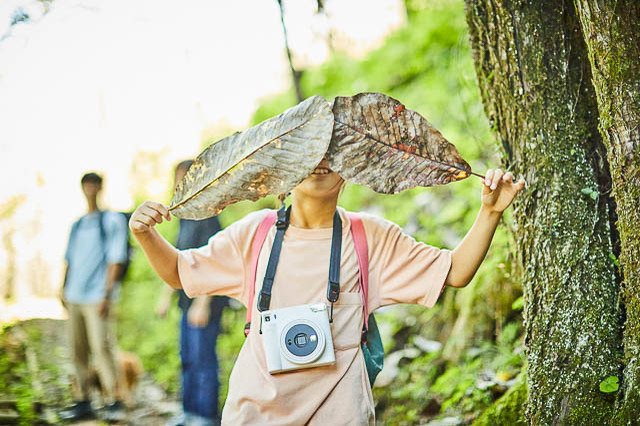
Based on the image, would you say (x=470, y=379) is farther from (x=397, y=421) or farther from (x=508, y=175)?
(x=508, y=175)

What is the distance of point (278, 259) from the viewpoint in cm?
242

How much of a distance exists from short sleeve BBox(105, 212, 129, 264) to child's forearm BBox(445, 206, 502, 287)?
4.03 meters

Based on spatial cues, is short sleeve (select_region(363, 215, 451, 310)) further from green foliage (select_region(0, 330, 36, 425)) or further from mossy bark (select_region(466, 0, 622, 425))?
green foliage (select_region(0, 330, 36, 425))

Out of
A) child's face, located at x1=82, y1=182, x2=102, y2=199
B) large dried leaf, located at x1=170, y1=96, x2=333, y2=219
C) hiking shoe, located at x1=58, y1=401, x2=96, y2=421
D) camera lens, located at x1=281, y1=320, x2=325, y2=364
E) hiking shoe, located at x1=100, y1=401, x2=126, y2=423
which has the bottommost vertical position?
hiking shoe, located at x1=100, y1=401, x2=126, y2=423

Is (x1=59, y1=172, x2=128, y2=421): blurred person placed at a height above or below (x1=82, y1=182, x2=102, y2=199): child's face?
below

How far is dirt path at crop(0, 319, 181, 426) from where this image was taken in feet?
18.2

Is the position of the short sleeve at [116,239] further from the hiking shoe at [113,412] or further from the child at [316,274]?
the child at [316,274]

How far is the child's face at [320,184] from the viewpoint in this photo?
2.37 metres

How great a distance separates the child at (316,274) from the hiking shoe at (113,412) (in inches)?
147

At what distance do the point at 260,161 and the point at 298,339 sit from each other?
→ 724 mm

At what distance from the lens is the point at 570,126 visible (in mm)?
2594

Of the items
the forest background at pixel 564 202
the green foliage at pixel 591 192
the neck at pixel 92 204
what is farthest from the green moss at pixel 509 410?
the neck at pixel 92 204

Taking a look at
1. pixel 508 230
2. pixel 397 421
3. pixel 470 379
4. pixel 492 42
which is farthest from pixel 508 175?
pixel 397 421

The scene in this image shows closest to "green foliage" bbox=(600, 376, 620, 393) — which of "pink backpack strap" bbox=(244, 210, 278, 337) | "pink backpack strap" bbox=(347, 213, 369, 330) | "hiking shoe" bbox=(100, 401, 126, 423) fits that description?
"pink backpack strap" bbox=(347, 213, 369, 330)
